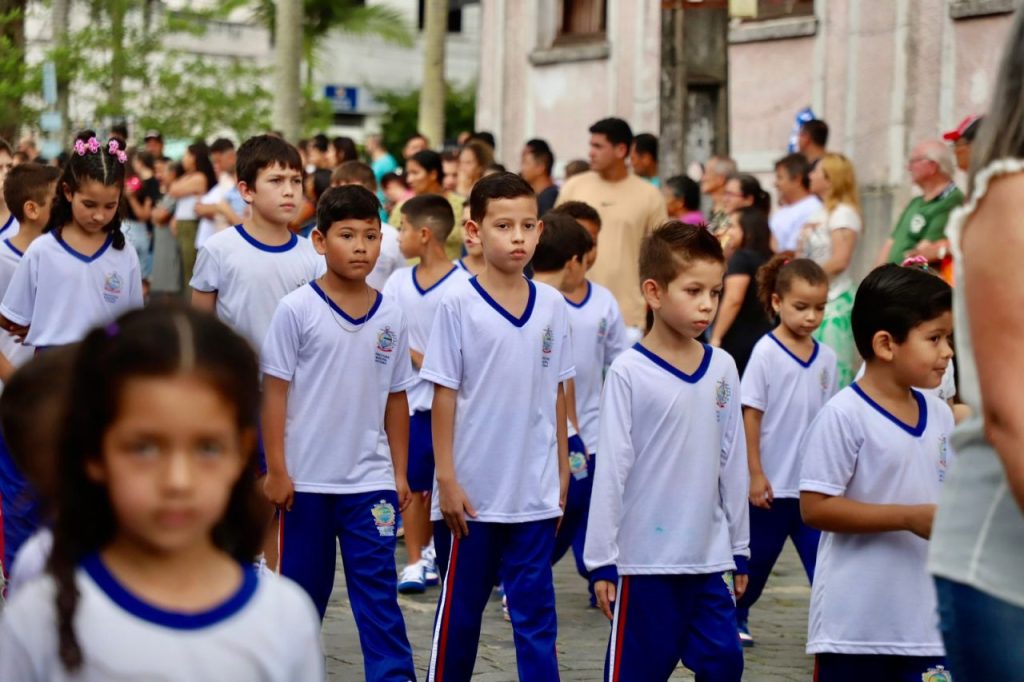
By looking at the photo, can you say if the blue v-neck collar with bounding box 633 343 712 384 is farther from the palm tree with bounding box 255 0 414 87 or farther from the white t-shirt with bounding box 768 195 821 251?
the palm tree with bounding box 255 0 414 87

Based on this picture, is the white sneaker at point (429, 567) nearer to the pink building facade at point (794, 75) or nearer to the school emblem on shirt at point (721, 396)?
the school emblem on shirt at point (721, 396)

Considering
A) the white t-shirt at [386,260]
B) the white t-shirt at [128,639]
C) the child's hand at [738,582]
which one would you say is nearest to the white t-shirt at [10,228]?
the white t-shirt at [386,260]

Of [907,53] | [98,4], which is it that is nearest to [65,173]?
[907,53]

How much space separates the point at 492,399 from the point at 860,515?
A: 1.75 metres

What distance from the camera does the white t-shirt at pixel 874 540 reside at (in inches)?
193

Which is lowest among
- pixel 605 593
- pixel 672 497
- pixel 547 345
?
pixel 605 593

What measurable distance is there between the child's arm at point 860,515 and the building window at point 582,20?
16.0m

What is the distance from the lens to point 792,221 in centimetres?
1255

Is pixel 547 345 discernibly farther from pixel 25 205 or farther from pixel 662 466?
pixel 25 205

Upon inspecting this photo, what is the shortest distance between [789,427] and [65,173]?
325 cm

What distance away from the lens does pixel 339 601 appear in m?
8.16

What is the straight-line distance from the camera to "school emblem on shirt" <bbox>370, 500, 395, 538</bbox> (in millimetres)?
6371

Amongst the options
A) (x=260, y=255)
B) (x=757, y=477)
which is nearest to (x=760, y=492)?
(x=757, y=477)

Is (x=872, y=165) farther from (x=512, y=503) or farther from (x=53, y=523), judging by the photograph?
(x=53, y=523)
